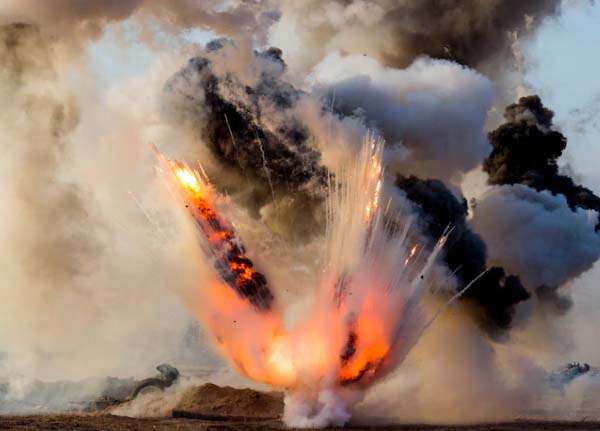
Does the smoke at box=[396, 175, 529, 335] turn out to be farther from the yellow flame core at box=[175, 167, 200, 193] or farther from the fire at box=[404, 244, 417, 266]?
the yellow flame core at box=[175, 167, 200, 193]

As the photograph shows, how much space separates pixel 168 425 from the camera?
2079 inches

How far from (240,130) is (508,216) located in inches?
1048

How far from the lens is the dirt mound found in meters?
62.8

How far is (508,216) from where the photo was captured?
75562mm

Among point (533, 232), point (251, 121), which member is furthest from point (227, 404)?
point (533, 232)

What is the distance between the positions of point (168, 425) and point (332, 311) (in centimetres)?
1288

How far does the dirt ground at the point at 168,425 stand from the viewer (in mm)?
47731

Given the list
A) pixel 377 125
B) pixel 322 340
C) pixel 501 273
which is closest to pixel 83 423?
pixel 322 340

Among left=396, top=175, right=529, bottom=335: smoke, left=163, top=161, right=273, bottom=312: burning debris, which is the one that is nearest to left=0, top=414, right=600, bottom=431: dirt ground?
left=163, top=161, right=273, bottom=312: burning debris

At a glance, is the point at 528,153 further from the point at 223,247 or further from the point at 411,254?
the point at 223,247

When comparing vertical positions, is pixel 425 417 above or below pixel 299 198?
below

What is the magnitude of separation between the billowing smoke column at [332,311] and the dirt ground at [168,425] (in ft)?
11.0

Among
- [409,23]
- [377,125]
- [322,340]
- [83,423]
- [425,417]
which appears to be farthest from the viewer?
[409,23]

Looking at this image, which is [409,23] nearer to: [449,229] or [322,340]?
[449,229]
